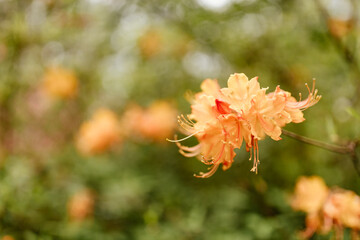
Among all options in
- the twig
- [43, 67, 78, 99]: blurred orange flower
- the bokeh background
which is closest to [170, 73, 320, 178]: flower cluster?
the twig

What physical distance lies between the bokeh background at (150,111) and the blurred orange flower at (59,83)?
0.06ft

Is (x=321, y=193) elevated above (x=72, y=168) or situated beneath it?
situated beneath

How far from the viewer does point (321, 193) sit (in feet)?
5.47

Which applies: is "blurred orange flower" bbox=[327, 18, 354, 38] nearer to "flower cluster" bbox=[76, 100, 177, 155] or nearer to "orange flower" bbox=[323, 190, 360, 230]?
"orange flower" bbox=[323, 190, 360, 230]

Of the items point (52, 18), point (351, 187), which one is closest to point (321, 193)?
point (351, 187)

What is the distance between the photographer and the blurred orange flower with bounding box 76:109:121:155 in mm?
2656

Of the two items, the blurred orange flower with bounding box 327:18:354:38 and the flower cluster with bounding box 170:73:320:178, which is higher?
the blurred orange flower with bounding box 327:18:354:38

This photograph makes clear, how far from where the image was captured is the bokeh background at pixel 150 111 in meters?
2.10

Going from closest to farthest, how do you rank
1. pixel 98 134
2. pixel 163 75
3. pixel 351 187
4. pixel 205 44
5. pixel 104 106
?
pixel 351 187 < pixel 98 134 < pixel 205 44 < pixel 163 75 < pixel 104 106

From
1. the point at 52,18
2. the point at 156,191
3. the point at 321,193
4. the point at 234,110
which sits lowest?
the point at 321,193

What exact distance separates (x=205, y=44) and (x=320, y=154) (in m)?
1.33

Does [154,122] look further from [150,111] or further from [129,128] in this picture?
[129,128]

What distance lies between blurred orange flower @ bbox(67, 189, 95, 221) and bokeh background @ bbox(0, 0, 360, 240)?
13 mm

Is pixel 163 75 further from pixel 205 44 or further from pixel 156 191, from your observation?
pixel 156 191
